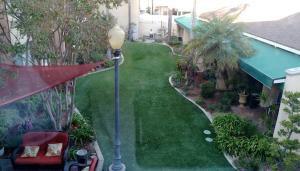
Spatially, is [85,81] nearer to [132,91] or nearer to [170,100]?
[132,91]

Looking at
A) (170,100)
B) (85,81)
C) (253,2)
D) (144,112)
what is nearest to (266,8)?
(253,2)

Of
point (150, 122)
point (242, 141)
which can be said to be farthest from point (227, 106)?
point (150, 122)

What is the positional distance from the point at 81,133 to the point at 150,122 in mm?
3250

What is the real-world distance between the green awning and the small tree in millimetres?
1358

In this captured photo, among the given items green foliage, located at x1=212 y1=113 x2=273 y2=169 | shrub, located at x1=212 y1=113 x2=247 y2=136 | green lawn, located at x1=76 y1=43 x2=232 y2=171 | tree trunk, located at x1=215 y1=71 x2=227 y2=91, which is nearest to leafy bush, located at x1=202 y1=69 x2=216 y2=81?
tree trunk, located at x1=215 y1=71 x2=227 y2=91

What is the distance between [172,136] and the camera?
1152cm

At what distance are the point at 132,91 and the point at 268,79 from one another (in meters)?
8.06

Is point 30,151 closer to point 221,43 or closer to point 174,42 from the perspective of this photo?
point 221,43

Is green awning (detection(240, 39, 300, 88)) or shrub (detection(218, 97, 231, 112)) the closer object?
green awning (detection(240, 39, 300, 88))

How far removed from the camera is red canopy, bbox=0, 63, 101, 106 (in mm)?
7306

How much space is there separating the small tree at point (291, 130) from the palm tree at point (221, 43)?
4551 millimetres

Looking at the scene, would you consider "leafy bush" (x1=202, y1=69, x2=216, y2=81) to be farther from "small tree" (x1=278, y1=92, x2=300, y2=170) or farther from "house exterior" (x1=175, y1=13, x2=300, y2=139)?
"small tree" (x1=278, y1=92, x2=300, y2=170)

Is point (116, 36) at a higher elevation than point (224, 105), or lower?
higher

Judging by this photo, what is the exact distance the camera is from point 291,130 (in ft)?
28.8
